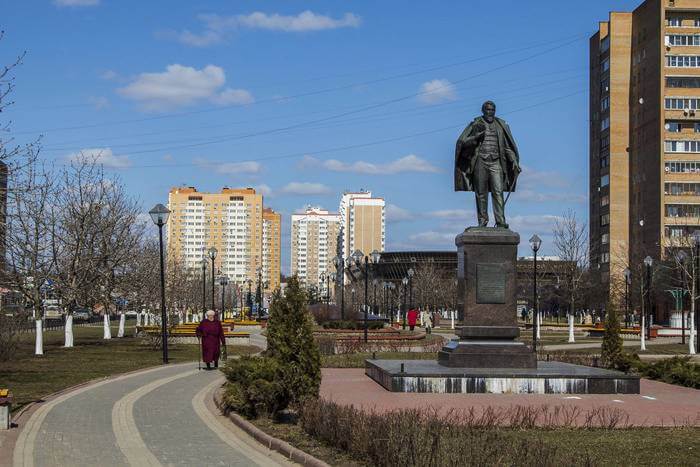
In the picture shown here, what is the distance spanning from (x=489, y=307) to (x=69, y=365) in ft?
41.0

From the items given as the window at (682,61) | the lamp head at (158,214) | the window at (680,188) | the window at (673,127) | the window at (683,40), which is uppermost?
the window at (683,40)

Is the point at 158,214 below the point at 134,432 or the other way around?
the other way around

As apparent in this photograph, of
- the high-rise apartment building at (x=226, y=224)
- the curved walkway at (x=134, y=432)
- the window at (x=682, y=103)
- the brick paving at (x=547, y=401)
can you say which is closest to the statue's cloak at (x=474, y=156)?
the brick paving at (x=547, y=401)

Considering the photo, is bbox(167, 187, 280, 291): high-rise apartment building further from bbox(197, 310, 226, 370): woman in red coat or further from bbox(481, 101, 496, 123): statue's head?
bbox(481, 101, 496, 123): statue's head

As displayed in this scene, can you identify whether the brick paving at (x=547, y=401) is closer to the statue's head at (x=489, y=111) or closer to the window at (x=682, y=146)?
the statue's head at (x=489, y=111)

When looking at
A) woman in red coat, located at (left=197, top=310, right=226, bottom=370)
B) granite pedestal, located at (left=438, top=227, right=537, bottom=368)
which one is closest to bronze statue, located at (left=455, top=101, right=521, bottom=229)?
granite pedestal, located at (left=438, top=227, right=537, bottom=368)

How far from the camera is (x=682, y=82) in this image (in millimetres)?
80250

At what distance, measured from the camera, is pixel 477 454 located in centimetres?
860

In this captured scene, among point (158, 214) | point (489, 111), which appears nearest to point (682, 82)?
point (158, 214)

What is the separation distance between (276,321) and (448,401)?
396cm

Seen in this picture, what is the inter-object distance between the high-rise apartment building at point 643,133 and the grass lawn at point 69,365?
1888 inches

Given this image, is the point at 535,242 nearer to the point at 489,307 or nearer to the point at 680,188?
the point at 489,307

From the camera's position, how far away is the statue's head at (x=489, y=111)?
20.1 metres

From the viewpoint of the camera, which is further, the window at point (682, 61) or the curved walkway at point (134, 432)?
the window at point (682, 61)
